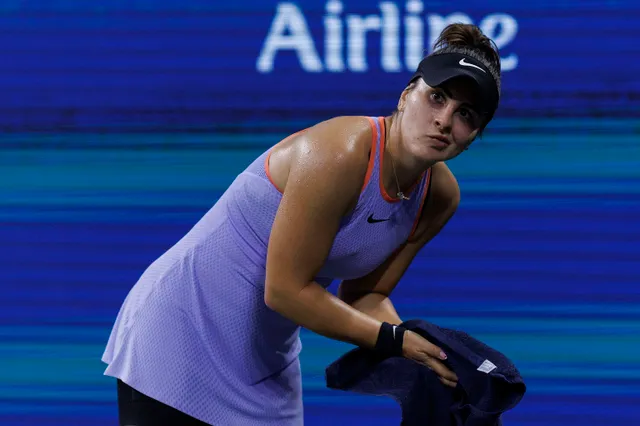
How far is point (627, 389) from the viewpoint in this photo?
3.15 meters

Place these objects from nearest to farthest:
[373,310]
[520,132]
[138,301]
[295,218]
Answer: [295,218], [138,301], [373,310], [520,132]

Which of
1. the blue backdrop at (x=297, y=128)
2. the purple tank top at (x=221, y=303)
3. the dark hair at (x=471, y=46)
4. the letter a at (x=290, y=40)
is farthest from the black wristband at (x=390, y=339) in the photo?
the letter a at (x=290, y=40)

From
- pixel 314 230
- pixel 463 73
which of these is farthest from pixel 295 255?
pixel 463 73

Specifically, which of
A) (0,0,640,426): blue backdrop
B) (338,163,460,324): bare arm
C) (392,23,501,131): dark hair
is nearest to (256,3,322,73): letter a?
(0,0,640,426): blue backdrop

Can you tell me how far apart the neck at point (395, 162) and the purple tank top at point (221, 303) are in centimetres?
3

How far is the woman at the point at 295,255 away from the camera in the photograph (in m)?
1.63

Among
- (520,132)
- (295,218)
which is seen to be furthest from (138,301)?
(520,132)

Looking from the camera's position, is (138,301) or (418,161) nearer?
(418,161)

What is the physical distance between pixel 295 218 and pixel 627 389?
197 centimetres

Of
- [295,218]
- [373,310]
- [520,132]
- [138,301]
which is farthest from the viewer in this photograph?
[520,132]

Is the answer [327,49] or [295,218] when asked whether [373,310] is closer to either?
[295,218]

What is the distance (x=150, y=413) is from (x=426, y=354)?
537 mm

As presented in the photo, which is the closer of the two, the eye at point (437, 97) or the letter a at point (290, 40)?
the eye at point (437, 97)

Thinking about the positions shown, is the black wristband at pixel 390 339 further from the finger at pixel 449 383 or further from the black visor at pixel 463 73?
the black visor at pixel 463 73
